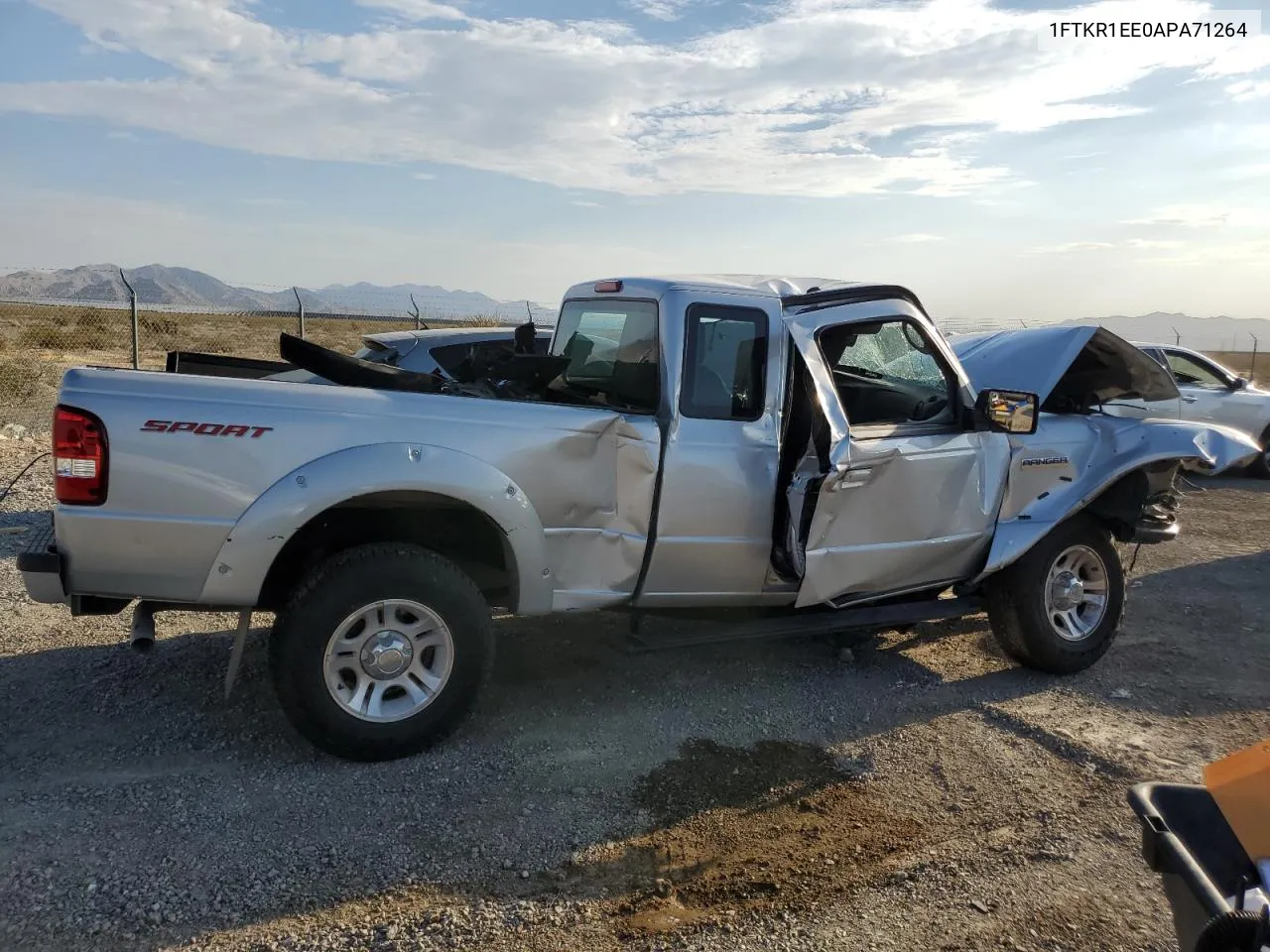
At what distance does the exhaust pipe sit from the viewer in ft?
11.9

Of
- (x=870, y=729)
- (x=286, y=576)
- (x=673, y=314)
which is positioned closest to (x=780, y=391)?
(x=673, y=314)

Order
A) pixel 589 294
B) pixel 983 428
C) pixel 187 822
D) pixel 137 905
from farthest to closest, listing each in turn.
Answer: pixel 589 294, pixel 983 428, pixel 187 822, pixel 137 905

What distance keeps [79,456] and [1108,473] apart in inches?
188

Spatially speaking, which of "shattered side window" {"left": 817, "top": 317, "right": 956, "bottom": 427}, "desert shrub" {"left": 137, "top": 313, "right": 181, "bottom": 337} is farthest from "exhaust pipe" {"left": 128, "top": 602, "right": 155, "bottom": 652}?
"desert shrub" {"left": 137, "top": 313, "right": 181, "bottom": 337}

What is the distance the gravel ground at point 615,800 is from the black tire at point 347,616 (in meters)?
0.15

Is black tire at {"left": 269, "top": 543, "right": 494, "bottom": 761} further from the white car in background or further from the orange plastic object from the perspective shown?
the white car in background

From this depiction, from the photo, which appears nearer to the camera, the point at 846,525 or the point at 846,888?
the point at 846,888

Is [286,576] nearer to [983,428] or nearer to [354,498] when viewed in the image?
[354,498]

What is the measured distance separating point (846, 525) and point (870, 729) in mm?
959

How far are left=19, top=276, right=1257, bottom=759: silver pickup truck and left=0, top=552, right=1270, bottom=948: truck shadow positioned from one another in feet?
1.18

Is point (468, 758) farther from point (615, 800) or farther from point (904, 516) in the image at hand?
point (904, 516)

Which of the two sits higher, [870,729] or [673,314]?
[673,314]

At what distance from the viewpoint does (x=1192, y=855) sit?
206cm

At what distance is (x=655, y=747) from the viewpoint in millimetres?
4156
